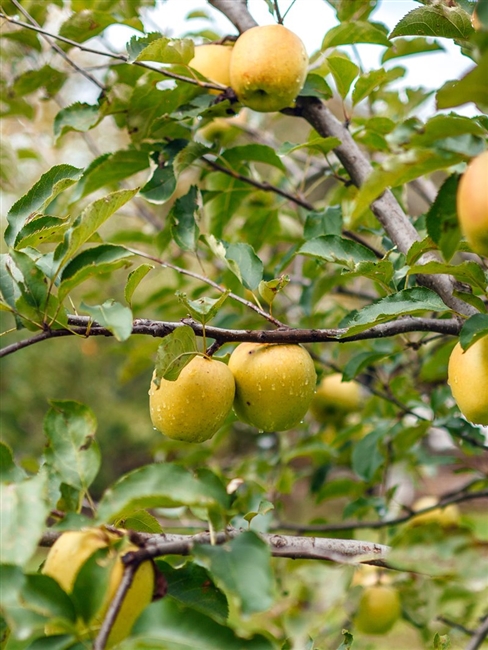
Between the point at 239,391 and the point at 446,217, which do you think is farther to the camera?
the point at 239,391

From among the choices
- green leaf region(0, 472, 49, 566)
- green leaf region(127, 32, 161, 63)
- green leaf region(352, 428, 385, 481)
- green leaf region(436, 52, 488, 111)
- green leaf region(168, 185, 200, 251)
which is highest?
green leaf region(436, 52, 488, 111)

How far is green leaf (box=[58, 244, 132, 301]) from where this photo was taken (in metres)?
0.60

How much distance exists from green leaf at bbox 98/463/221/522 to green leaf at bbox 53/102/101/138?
0.71 meters

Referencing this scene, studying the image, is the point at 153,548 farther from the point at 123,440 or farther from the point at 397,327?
the point at 123,440

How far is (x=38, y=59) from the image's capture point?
1344 millimetres

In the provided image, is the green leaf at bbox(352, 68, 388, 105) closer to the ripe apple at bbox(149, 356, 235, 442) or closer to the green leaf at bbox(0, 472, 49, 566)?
the ripe apple at bbox(149, 356, 235, 442)

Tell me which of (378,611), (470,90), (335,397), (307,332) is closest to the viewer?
(470,90)

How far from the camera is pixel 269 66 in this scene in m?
0.87

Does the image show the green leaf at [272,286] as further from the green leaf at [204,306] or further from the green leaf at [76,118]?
the green leaf at [76,118]

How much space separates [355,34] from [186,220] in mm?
388

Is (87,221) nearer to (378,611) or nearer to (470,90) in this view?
(470,90)

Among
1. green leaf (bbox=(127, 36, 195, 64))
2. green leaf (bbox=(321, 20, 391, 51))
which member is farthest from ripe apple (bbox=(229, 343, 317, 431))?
green leaf (bbox=(321, 20, 391, 51))

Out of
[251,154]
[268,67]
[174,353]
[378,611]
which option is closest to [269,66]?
[268,67]

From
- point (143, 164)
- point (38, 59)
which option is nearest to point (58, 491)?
point (143, 164)
